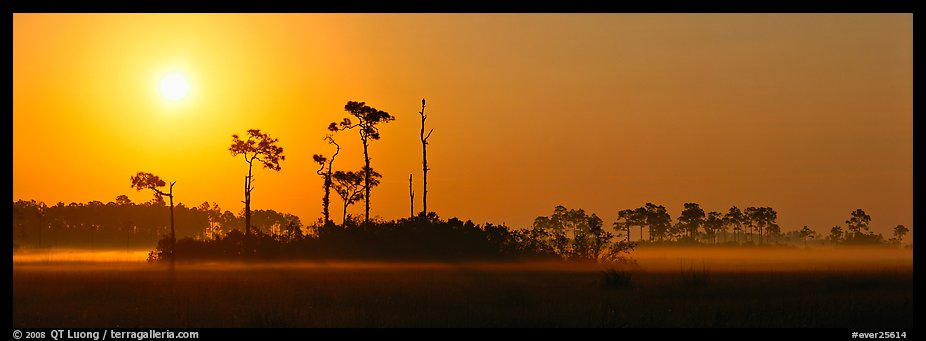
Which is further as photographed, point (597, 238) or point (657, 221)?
point (657, 221)

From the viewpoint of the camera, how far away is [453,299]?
105 ft

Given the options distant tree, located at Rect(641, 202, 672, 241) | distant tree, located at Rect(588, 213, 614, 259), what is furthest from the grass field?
distant tree, located at Rect(641, 202, 672, 241)

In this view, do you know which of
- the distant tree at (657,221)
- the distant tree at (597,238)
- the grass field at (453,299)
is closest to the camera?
the grass field at (453,299)

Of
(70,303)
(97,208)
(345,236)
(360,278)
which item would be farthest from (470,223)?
(97,208)

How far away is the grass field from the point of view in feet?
84.6

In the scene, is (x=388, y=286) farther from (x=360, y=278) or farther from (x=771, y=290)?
(x=771, y=290)

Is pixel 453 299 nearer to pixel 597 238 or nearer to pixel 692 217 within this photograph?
pixel 597 238

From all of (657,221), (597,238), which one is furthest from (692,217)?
(597,238)

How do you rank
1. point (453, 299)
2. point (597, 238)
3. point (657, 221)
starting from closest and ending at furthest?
point (453, 299) → point (597, 238) → point (657, 221)

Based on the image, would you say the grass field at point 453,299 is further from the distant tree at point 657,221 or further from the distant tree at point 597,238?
the distant tree at point 657,221

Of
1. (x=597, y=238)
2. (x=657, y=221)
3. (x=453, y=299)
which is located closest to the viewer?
(x=453, y=299)

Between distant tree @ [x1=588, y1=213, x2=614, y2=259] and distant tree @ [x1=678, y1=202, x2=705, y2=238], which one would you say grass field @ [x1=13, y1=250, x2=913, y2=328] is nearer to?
distant tree @ [x1=588, y1=213, x2=614, y2=259]

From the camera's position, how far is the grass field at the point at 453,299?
2578 cm

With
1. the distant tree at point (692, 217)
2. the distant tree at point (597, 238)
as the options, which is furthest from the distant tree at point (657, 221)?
the distant tree at point (597, 238)
